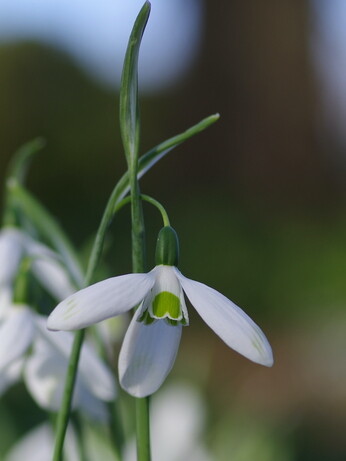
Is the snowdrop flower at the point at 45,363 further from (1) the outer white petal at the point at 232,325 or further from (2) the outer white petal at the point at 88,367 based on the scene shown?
(1) the outer white petal at the point at 232,325

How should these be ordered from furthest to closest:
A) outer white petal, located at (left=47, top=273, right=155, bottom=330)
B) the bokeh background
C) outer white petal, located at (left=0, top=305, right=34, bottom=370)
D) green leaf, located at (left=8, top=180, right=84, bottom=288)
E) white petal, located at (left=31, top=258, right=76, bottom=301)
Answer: the bokeh background, white petal, located at (left=31, top=258, right=76, bottom=301), green leaf, located at (left=8, top=180, right=84, bottom=288), outer white petal, located at (left=0, top=305, right=34, bottom=370), outer white petal, located at (left=47, top=273, right=155, bottom=330)

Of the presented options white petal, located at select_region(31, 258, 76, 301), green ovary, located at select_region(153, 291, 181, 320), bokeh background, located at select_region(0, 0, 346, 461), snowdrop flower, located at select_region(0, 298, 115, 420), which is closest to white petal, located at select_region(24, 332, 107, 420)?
snowdrop flower, located at select_region(0, 298, 115, 420)

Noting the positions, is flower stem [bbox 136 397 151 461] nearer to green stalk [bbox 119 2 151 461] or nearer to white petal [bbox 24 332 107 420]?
green stalk [bbox 119 2 151 461]

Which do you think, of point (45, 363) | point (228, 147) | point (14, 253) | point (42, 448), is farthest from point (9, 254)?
point (228, 147)

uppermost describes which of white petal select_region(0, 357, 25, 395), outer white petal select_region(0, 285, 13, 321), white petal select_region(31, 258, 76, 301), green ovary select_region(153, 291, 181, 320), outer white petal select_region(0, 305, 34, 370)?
green ovary select_region(153, 291, 181, 320)

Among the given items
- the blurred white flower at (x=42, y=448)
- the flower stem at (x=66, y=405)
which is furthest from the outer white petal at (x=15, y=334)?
the blurred white flower at (x=42, y=448)

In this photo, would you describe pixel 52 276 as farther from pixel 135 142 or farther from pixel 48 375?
pixel 135 142
